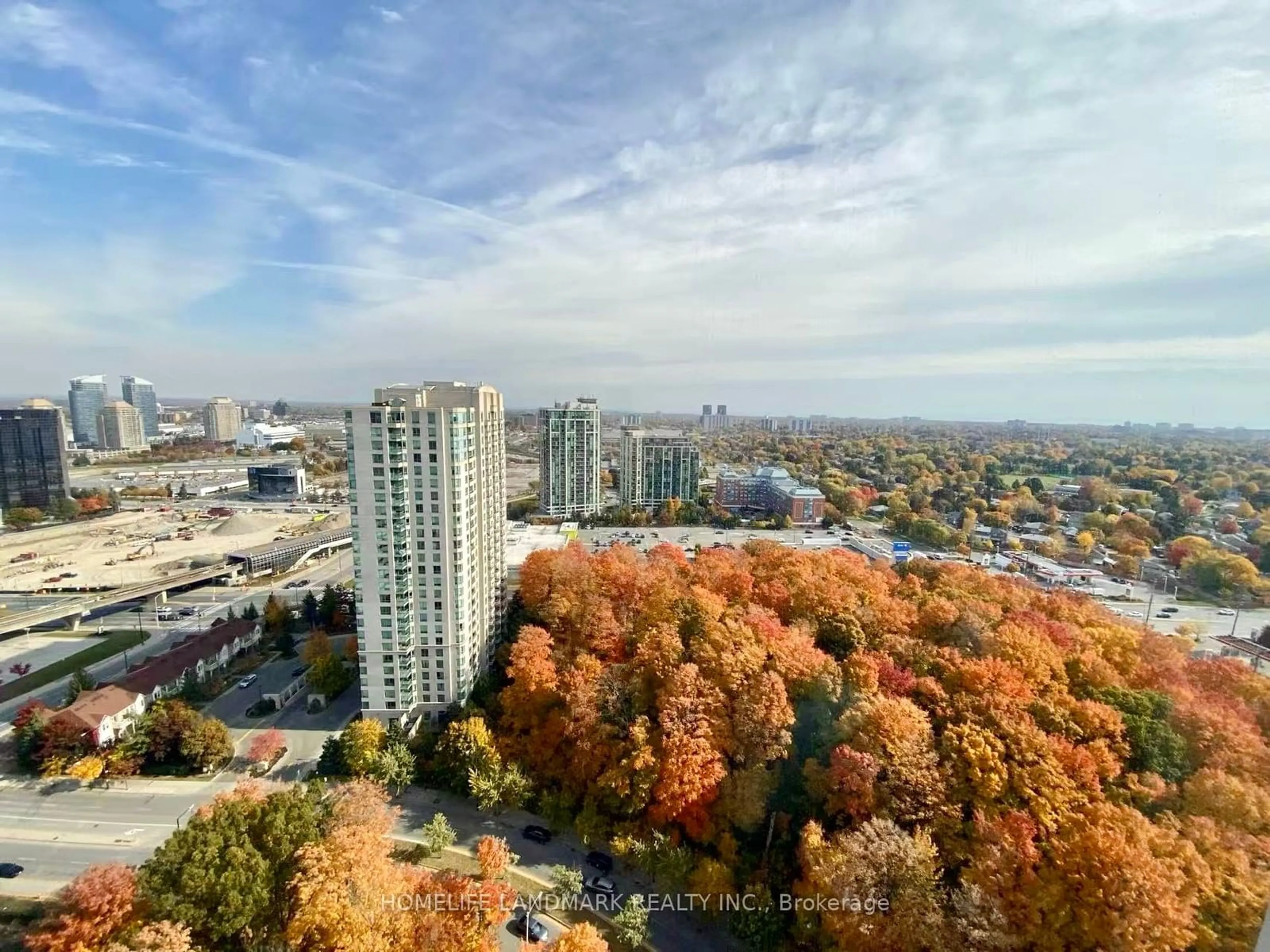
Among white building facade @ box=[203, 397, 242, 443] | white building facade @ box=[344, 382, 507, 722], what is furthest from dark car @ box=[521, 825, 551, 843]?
white building facade @ box=[203, 397, 242, 443]

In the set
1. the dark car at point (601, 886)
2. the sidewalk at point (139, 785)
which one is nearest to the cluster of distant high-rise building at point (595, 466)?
the sidewalk at point (139, 785)

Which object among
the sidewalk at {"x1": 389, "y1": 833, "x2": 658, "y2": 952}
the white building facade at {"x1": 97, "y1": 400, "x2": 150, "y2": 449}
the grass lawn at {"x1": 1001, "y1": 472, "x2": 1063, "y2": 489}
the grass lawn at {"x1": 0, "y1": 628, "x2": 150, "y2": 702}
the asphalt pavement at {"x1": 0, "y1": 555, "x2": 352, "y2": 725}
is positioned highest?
the white building facade at {"x1": 97, "y1": 400, "x2": 150, "y2": 449}

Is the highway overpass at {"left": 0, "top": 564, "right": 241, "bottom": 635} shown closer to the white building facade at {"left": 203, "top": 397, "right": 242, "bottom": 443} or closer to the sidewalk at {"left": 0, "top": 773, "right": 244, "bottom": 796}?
the sidewalk at {"left": 0, "top": 773, "right": 244, "bottom": 796}

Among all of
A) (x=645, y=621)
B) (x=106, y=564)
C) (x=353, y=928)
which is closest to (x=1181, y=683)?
(x=645, y=621)

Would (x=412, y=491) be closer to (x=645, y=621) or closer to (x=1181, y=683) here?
(x=645, y=621)

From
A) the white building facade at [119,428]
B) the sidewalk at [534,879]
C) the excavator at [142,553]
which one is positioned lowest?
the sidewalk at [534,879]

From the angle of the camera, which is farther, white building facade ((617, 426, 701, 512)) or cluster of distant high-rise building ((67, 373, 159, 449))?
cluster of distant high-rise building ((67, 373, 159, 449))

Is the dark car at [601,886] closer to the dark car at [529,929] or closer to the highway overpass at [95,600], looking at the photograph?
the dark car at [529,929]
